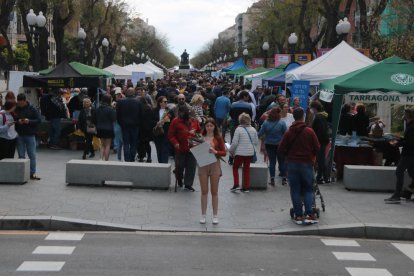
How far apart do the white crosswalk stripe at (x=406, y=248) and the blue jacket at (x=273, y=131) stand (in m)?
4.44

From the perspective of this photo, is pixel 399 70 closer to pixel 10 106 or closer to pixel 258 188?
pixel 258 188

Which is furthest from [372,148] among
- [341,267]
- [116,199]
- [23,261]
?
[23,261]

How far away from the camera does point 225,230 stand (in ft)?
32.1

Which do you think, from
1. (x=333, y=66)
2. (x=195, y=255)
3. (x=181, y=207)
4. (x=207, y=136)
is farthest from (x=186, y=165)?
(x=333, y=66)

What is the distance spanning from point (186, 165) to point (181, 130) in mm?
799

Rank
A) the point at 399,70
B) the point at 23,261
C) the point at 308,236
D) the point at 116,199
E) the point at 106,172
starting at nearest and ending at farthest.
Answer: the point at 23,261
the point at 308,236
the point at 116,199
the point at 106,172
the point at 399,70

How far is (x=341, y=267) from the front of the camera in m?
7.96

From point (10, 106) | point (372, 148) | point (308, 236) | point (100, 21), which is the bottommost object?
point (308, 236)

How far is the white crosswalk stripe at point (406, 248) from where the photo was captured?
879cm

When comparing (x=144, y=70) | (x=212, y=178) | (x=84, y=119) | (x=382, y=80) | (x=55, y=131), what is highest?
(x=144, y=70)

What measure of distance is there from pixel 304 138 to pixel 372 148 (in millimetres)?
5223

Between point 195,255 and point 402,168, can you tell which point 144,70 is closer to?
point 402,168

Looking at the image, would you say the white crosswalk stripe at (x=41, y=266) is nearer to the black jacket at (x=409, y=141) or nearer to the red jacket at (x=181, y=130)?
the red jacket at (x=181, y=130)

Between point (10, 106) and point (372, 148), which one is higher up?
point (10, 106)
